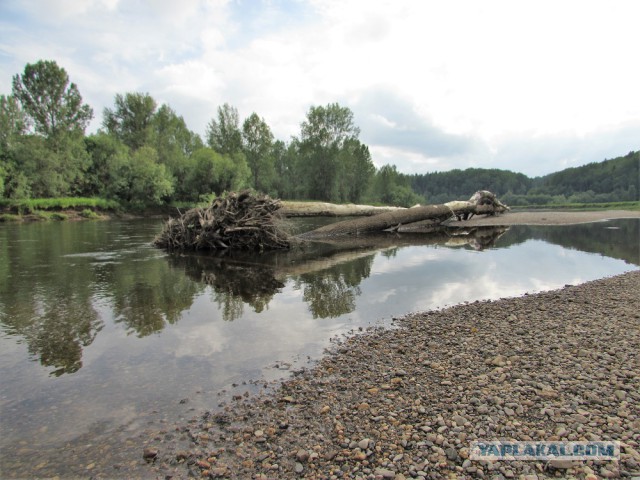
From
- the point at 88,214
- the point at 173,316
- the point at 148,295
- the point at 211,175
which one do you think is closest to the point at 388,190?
the point at 211,175

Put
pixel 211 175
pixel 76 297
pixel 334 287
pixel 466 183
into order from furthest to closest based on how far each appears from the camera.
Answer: pixel 466 183, pixel 211 175, pixel 334 287, pixel 76 297

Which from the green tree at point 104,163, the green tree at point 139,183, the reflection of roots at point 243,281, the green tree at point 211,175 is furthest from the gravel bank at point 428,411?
the green tree at point 104,163

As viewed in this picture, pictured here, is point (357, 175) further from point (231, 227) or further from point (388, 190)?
point (231, 227)

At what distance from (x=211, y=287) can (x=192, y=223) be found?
8.42m

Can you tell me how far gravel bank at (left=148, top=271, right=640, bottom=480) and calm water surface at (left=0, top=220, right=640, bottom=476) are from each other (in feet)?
2.04

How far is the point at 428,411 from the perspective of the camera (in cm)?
381

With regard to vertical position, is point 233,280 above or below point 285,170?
below

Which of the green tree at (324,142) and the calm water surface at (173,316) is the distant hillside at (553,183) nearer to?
the green tree at (324,142)

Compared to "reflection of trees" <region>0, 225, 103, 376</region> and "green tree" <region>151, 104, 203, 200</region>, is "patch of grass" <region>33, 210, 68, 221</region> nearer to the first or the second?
"green tree" <region>151, 104, 203, 200</region>

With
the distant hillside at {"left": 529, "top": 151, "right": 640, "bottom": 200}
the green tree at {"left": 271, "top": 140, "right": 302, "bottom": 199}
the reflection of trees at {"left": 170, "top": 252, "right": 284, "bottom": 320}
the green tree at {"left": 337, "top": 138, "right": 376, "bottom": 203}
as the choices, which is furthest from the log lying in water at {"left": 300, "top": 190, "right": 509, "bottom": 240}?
the distant hillside at {"left": 529, "top": 151, "right": 640, "bottom": 200}

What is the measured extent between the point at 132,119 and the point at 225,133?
17940 millimetres

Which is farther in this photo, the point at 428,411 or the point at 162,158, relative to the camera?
the point at 162,158

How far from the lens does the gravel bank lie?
309cm

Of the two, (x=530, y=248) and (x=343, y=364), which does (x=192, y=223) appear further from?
(x=530, y=248)
